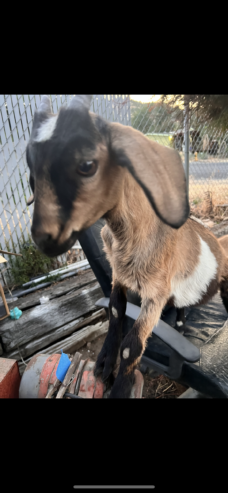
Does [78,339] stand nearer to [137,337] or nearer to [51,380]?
[51,380]

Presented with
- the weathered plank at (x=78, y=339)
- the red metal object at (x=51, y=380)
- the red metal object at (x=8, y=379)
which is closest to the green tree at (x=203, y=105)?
the red metal object at (x=51, y=380)

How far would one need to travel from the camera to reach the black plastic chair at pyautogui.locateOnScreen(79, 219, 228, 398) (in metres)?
0.74

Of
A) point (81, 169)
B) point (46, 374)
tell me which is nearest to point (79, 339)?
point (46, 374)

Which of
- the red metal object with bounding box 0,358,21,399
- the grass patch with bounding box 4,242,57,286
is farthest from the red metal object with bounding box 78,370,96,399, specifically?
the grass patch with bounding box 4,242,57,286

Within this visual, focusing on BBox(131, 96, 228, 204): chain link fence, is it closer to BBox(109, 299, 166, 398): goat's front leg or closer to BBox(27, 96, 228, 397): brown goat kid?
BBox(27, 96, 228, 397): brown goat kid

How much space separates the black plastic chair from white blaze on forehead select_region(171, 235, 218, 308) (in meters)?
0.10

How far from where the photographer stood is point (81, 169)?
490 millimetres

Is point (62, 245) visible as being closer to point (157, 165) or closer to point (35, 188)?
point (35, 188)

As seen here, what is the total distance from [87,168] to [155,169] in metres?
0.13

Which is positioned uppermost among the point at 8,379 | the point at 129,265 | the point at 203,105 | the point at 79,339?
the point at 203,105

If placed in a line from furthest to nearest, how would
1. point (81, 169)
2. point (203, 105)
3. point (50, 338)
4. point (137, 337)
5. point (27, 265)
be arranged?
point (50, 338)
point (27, 265)
point (203, 105)
point (137, 337)
point (81, 169)

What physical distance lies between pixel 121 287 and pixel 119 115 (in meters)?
0.44

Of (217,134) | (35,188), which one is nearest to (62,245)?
(35,188)

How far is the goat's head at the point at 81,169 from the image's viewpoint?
0.48 metres
